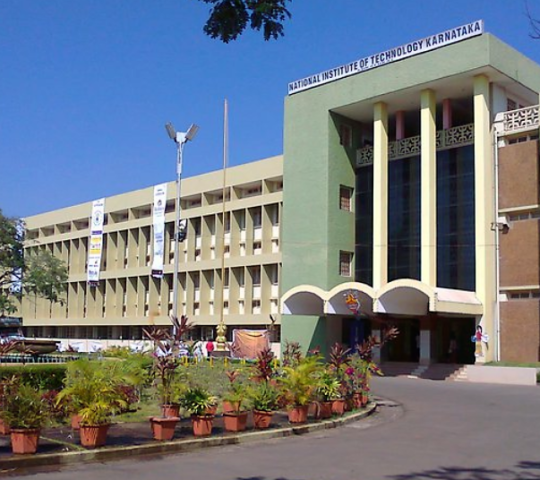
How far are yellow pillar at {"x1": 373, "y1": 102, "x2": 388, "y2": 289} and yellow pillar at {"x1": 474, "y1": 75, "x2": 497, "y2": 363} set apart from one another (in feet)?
17.8

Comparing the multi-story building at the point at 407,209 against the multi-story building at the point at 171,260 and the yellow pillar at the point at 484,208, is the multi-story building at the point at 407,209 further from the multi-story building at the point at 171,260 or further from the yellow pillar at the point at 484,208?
the multi-story building at the point at 171,260

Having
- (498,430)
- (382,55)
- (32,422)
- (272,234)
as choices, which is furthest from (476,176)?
(32,422)

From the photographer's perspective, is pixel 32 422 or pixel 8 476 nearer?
pixel 8 476

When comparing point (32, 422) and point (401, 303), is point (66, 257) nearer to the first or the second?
point (401, 303)

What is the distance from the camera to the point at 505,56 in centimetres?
3744

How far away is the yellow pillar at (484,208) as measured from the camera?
36156 millimetres

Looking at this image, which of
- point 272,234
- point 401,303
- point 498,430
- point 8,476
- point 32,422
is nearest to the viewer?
point 8,476

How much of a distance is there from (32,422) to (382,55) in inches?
1296

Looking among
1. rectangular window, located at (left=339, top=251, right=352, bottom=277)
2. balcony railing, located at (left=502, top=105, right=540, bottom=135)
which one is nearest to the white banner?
balcony railing, located at (left=502, top=105, right=540, bottom=135)

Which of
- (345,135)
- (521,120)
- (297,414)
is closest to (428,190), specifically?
(521,120)

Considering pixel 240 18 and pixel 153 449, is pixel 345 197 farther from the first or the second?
pixel 240 18

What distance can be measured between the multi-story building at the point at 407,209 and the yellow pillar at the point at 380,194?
0.24 feet

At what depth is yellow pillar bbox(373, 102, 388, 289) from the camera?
4041 cm

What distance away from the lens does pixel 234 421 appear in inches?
578
